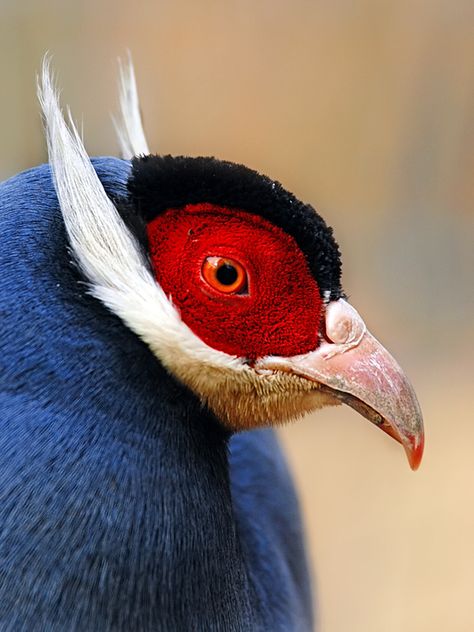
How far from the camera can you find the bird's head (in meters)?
0.73

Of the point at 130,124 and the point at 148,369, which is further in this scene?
the point at 130,124

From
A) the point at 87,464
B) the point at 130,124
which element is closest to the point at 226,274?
the point at 87,464

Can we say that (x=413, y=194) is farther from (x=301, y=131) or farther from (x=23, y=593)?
(x=23, y=593)

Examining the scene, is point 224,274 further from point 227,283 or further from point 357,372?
point 357,372

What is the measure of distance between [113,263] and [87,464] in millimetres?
181

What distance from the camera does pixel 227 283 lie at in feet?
2.49

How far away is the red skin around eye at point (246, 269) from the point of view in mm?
748

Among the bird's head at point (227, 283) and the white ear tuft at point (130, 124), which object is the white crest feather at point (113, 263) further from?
the white ear tuft at point (130, 124)

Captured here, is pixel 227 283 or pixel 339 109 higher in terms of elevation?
pixel 339 109

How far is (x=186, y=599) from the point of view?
2.43ft

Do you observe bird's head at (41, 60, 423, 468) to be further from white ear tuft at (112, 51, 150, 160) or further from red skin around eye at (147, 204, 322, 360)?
white ear tuft at (112, 51, 150, 160)

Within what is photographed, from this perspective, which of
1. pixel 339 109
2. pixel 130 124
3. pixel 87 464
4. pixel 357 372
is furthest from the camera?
pixel 339 109

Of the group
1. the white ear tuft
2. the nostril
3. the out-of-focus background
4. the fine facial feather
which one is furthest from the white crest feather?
the out-of-focus background

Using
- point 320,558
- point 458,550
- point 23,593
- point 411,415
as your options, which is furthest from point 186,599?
point 458,550
